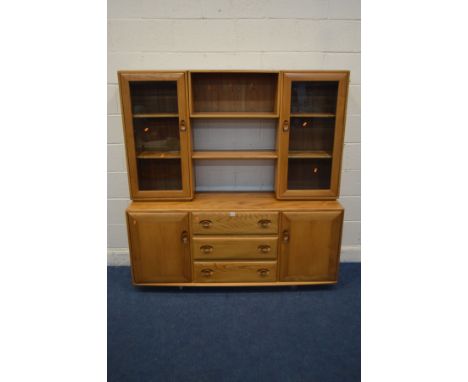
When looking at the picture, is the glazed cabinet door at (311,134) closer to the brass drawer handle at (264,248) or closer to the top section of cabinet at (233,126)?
the top section of cabinet at (233,126)

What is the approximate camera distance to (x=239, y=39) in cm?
209

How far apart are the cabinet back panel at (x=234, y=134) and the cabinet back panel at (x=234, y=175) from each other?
12cm

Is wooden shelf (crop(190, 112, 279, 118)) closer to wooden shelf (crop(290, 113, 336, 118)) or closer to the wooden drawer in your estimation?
wooden shelf (crop(290, 113, 336, 118))

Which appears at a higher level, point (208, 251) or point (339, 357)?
point (208, 251)

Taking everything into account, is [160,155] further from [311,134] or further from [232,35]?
[311,134]

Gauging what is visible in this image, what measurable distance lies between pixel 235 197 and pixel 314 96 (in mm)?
940

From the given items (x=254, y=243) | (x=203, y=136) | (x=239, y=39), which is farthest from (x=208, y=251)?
(x=239, y=39)

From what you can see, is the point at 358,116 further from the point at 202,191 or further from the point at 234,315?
the point at 234,315

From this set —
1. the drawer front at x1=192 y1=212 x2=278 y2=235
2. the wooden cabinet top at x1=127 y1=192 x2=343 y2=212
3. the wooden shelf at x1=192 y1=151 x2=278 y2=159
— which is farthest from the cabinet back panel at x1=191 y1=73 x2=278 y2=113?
the drawer front at x1=192 y1=212 x2=278 y2=235

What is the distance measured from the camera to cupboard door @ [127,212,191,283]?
2033 mm

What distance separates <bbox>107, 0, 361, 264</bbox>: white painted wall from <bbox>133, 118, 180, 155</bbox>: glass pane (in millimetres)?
344

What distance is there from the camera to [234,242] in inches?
81.7

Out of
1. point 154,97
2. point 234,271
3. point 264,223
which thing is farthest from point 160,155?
point 234,271

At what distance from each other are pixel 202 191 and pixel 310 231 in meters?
0.92
